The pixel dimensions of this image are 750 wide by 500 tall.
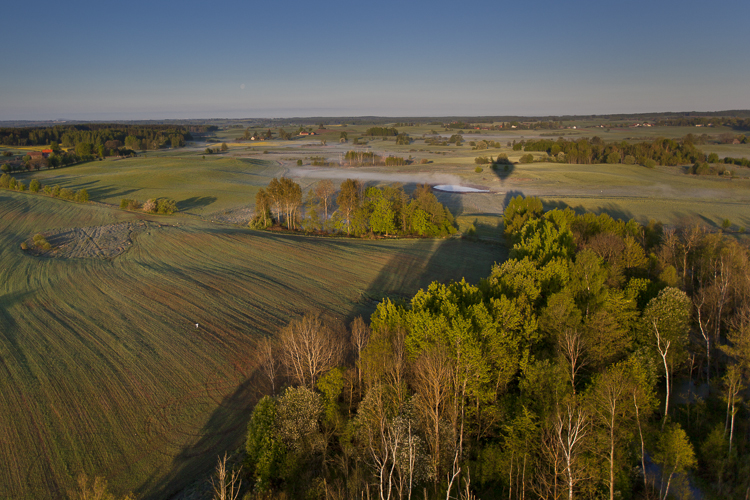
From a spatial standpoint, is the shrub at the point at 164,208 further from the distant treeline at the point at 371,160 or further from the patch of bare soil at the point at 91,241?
the distant treeline at the point at 371,160

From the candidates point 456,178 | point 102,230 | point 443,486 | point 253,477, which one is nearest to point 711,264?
point 443,486

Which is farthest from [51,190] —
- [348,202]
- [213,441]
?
[213,441]

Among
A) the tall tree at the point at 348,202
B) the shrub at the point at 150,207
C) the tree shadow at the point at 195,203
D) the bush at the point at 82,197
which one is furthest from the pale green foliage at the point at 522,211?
the bush at the point at 82,197

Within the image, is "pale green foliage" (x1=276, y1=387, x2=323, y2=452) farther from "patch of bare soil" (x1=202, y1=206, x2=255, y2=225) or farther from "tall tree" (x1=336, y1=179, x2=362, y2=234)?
"patch of bare soil" (x1=202, y1=206, x2=255, y2=225)

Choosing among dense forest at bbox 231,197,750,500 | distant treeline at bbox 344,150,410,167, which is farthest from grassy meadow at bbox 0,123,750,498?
distant treeline at bbox 344,150,410,167

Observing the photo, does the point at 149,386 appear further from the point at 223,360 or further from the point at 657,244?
the point at 657,244

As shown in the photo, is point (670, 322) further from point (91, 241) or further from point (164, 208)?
point (164, 208)
